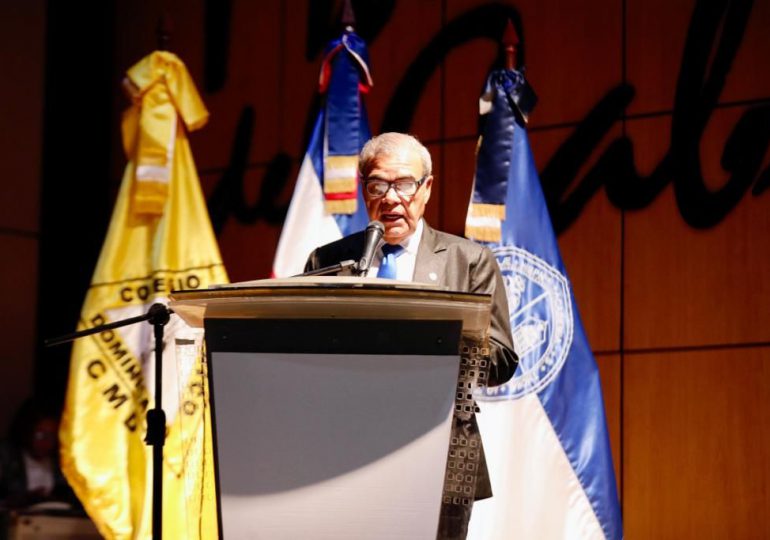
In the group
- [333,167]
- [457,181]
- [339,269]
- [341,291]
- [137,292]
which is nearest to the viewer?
[341,291]

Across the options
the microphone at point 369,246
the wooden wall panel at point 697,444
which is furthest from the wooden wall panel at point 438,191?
the microphone at point 369,246

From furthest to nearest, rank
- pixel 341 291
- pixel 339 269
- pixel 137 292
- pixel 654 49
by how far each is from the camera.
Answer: pixel 137 292, pixel 654 49, pixel 339 269, pixel 341 291

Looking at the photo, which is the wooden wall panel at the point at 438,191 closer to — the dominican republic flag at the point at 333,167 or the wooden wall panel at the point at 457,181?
the wooden wall panel at the point at 457,181

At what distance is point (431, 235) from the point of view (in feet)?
7.38

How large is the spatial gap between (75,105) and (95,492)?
2243 mm

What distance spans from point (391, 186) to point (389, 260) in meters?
0.15

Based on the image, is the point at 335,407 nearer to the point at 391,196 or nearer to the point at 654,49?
the point at 391,196

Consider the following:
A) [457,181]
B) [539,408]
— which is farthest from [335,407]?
[457,181]

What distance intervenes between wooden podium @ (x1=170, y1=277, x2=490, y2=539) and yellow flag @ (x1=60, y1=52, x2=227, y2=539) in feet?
7.76

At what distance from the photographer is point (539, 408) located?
365 centimetres

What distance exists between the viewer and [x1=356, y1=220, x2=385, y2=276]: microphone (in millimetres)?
1833

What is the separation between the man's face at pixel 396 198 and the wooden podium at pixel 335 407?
0.52 meters

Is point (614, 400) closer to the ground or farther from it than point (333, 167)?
closer to the ground

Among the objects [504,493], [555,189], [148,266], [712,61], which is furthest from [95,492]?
[712,61]
